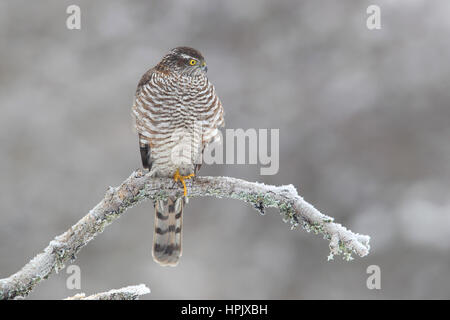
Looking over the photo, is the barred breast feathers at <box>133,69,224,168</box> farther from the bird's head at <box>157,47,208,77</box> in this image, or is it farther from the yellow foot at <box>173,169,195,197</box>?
the yellow foot at <box>173,169,195,197</box>

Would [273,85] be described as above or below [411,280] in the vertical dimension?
above

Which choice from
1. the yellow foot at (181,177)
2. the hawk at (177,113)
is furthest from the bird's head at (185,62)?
the yellow foot at (181,177)

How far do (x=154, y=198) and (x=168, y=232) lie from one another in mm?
897

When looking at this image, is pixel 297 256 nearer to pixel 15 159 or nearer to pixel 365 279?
pixel 365 279

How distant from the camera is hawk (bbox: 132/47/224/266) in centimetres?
418

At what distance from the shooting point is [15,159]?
24.1ft

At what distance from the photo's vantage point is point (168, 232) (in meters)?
4.78

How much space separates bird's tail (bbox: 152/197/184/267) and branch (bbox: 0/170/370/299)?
29.3 inches
